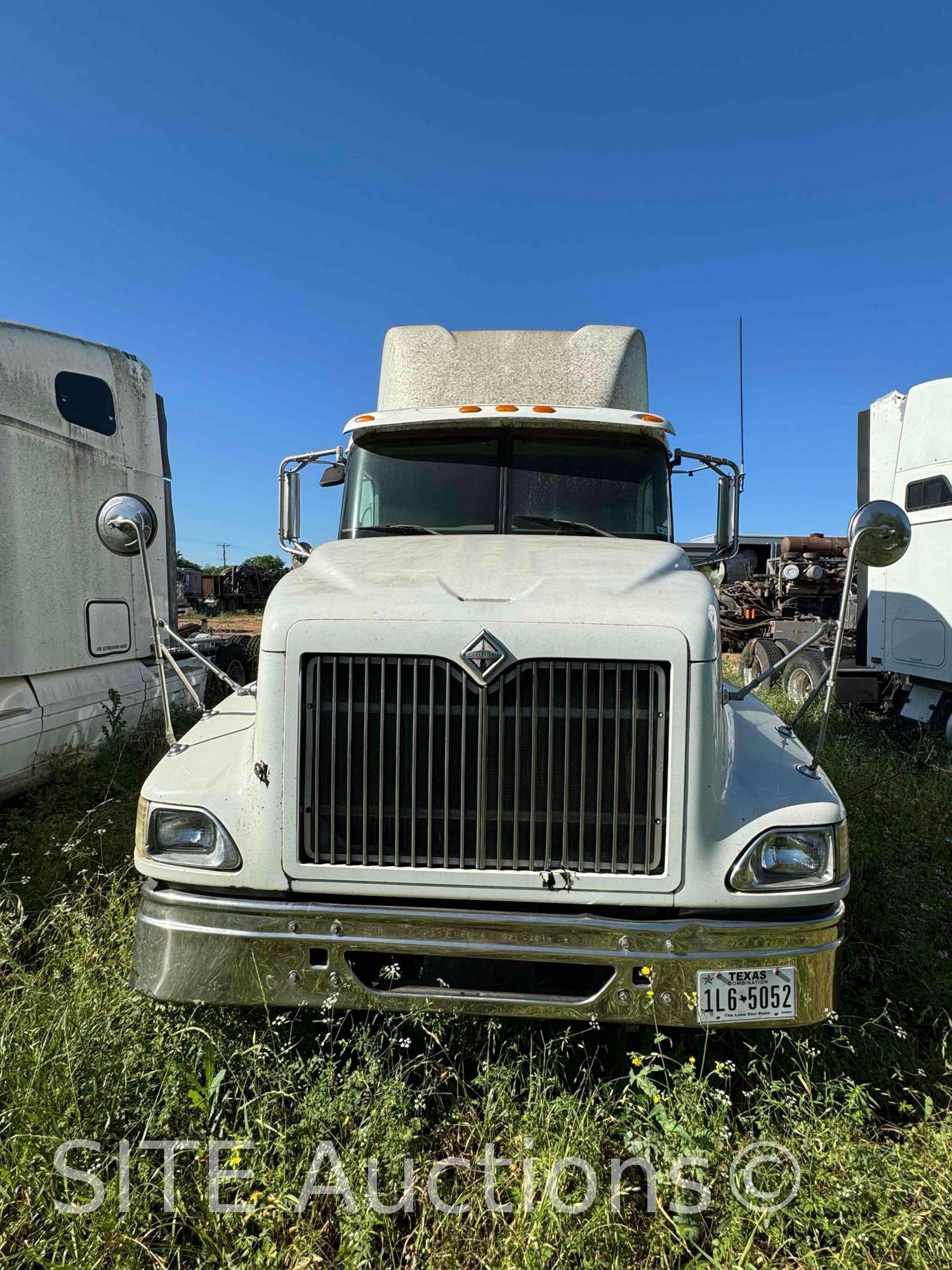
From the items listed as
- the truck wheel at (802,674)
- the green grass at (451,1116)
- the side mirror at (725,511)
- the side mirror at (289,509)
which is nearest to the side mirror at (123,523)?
the side mirror at (289,509)

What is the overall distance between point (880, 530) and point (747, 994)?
1783 mm

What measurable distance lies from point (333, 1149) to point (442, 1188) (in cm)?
35

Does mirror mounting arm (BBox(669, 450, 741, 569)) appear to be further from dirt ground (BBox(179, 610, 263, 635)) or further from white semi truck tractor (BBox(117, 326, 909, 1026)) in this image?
dirt ground (BBox(179, 610, 263, 635))

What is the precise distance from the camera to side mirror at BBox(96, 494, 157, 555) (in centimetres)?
323

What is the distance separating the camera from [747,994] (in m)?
2.39

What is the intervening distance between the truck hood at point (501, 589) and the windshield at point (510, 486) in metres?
0.49

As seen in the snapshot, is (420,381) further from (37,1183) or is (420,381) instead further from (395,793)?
(37,1183)

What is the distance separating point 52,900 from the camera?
3.91m

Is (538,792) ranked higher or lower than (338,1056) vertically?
higher

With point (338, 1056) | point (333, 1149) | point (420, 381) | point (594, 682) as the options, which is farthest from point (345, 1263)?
point (420, 381)

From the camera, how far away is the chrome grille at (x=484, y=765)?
246cm

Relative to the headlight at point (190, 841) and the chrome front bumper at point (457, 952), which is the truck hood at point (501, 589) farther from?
the chrome front bumper at point (457, 952)

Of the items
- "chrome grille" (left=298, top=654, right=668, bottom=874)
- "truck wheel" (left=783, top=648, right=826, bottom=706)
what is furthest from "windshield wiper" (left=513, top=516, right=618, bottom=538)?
"truck wheel" (left=783, top=648, right=826, bottom=706)

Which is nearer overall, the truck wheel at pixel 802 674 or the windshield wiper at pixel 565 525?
the windshield wiper at pixel 565 525
